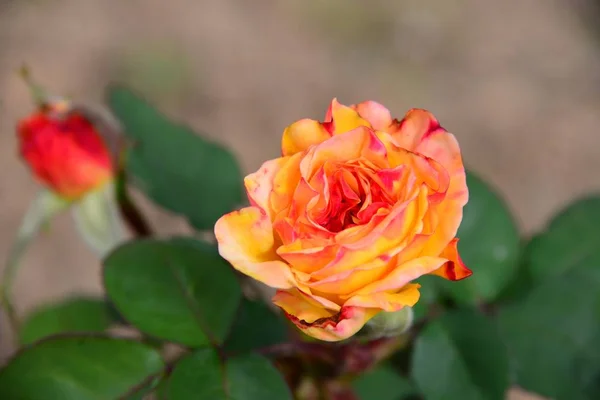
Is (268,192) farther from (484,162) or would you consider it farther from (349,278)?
(484,162)

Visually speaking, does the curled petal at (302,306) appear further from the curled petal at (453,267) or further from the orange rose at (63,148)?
the orange rose at (63,148)

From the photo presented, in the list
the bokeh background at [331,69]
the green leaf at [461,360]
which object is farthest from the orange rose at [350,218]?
the bokeh background at [331,69]

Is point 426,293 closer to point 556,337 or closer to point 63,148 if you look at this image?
point 556,337

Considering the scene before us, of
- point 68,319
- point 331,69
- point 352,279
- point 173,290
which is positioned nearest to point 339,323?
point 352,279

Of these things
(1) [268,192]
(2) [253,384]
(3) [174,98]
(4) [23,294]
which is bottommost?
(4) [23,294]

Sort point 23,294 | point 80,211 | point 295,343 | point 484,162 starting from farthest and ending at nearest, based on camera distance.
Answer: point 484,162 → point 23,294 → point 80,211 → point 295,343

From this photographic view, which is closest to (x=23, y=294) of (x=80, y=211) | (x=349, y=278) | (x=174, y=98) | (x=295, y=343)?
(x=174, y=98)

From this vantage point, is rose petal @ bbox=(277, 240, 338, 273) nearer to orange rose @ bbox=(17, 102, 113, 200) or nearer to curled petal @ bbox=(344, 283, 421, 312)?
curled petal @ bbox=(344, 283, 421, 312)

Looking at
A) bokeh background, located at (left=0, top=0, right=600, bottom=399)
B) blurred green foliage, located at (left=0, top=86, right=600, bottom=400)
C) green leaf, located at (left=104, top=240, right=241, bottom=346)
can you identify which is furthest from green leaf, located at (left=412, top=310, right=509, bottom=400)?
bokeh background, located at (left=0, top=0, right=600, bottom=399)
